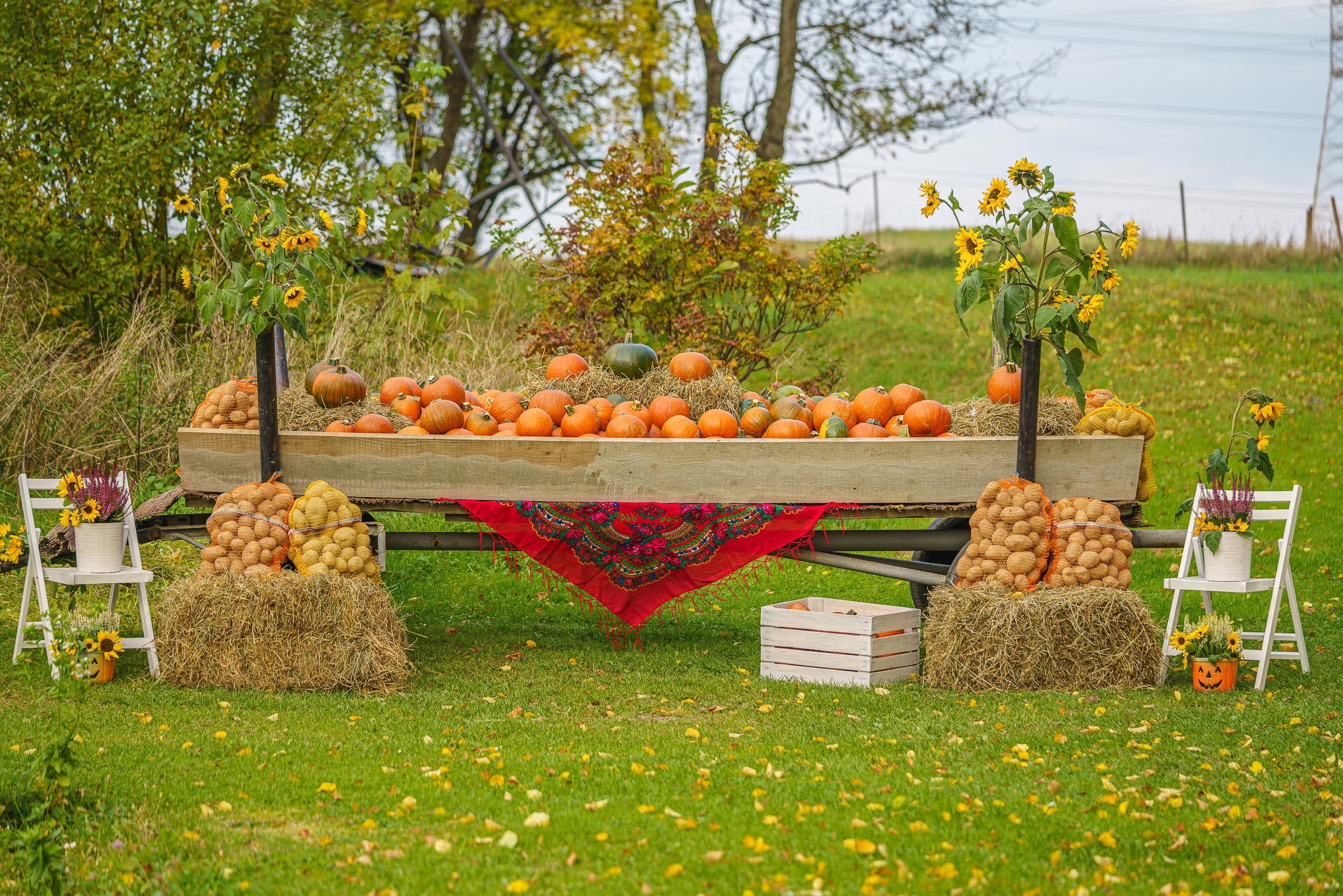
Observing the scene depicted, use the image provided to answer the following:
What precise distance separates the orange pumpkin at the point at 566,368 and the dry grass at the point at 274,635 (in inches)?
64.1

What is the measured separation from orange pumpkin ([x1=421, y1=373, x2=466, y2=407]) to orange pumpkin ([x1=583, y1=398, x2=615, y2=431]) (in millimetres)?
573

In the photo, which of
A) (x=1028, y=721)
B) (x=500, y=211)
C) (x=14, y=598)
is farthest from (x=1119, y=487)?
(x=500, y=211)

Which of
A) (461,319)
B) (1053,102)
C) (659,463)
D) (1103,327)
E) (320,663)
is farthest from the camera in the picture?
(1053,102)

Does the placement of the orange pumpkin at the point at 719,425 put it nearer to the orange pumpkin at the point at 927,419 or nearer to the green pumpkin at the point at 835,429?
the green pumpkin at the point at 835,429

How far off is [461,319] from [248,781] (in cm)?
868

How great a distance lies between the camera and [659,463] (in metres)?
5.13

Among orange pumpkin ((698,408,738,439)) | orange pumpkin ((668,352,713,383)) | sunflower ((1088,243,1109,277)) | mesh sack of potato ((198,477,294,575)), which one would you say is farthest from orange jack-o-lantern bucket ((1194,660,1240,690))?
mesh sack of potato ((198,477,294,575))

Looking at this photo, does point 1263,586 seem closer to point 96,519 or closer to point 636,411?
point 636,411

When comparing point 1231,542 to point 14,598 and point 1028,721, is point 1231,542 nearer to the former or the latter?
point 1028,721

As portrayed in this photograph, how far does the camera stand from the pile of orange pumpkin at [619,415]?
5.34m

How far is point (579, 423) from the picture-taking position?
5395 millimetres

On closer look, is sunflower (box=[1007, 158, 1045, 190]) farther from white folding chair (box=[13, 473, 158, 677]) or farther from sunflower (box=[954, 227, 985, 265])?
A: white folding chair (box=[13, 473, 158, 677])

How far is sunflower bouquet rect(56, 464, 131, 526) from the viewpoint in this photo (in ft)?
16.2

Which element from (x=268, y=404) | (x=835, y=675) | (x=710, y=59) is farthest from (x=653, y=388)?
(x=710, y=59)
